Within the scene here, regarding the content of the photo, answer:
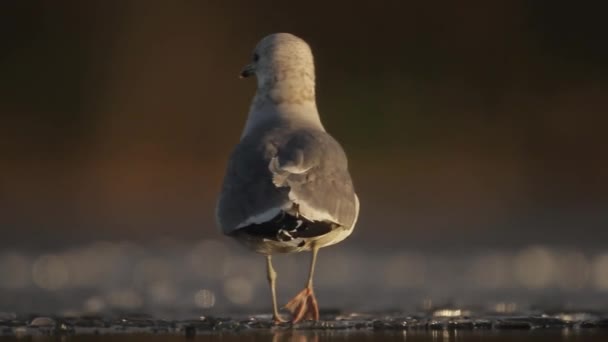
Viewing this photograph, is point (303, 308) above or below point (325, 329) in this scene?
above

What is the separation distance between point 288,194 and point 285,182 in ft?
0.35

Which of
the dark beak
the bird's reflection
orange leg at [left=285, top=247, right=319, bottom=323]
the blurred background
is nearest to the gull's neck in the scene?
the dark beak

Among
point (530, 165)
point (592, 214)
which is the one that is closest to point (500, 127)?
point (530, 165)

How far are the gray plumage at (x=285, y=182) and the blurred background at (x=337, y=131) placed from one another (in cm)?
322

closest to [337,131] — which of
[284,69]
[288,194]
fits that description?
[284,69]

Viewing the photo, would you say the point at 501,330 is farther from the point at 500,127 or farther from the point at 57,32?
the point at 57,32

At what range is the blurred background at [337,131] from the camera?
1331 cm

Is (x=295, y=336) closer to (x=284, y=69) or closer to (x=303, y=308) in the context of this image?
(x=303, y=308)

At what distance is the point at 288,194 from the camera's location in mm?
7441

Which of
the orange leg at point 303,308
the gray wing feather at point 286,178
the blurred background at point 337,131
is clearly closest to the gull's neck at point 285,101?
the gray wing feather at point 286,178

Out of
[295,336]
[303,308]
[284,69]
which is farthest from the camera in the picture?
[284,69]

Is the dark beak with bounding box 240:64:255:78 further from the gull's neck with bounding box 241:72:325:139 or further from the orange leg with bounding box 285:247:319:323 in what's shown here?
the orange leg with bounding box 285:247:319:323

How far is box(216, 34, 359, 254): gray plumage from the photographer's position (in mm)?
7488

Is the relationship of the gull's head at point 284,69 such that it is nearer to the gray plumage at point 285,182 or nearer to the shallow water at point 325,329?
the gray plumage at point 285,182
